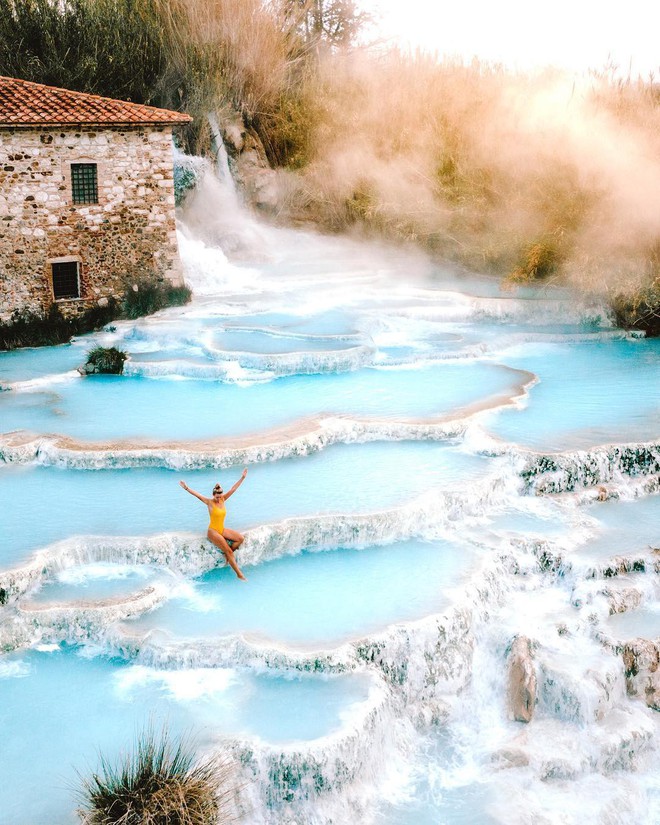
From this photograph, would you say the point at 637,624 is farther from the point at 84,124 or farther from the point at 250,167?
the point at 250,167

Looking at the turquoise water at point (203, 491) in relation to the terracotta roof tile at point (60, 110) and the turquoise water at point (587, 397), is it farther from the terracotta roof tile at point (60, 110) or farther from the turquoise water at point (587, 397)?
the terracotta roof tile at point (60, 110)

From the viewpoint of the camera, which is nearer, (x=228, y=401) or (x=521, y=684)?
(x=521, y=684)

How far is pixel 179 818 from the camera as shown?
620 cm

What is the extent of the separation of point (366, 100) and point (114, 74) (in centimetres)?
738

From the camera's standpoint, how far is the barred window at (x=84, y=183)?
16.9 meters

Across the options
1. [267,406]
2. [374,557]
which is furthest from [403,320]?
[374,557]

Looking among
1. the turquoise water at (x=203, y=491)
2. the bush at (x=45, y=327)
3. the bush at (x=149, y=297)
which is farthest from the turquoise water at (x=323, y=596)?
the bush at (x=149, y=297)

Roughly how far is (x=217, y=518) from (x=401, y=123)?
18562mm

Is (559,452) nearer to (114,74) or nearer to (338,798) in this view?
(338,798)

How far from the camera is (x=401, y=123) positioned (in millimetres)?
24969

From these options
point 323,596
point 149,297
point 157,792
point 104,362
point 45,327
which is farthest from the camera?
point 149,297

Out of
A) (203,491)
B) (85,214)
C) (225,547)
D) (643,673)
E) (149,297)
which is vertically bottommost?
(643,673)

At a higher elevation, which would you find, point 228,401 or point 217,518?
point 228,401

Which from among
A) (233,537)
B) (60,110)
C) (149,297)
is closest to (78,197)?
(60,110)
